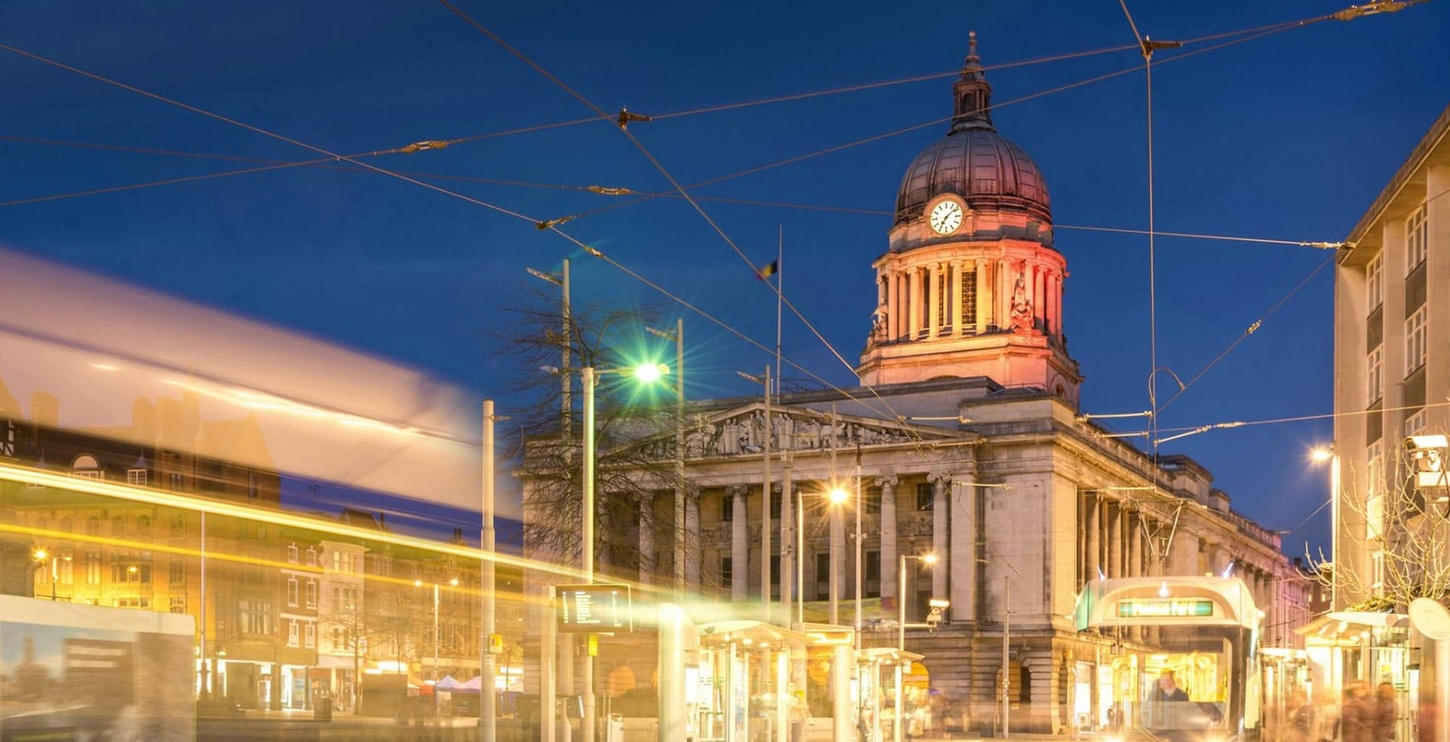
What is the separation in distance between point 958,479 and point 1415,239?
52522 mm

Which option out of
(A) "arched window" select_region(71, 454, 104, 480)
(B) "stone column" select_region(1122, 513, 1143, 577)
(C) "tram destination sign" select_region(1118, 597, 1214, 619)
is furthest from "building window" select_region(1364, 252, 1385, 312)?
(B) "stone column" select_region(1122, 513, 1143, 577)

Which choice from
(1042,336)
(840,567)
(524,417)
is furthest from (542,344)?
(1042,336)

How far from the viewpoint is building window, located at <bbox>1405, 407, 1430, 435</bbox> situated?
151 feet

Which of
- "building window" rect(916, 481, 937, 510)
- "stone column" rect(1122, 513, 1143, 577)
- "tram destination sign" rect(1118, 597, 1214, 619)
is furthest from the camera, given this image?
"stone column" rect(1122, 513, 1143, 577)

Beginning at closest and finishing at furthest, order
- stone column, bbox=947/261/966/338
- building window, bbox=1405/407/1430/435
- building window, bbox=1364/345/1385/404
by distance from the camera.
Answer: building window, bbox=1405/407/1430/435
building window, bbox=1364/345/1385/404
stone column, bbox=947/261/966/338

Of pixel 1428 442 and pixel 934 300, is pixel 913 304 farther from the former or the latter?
pixel 1428 442

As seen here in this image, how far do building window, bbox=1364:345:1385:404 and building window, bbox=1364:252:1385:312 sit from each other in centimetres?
143

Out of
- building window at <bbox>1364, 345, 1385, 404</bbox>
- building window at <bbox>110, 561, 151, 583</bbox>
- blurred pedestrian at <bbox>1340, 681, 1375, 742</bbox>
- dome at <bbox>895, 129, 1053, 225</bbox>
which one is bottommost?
blurred pedestrian at <bbox>1340, 681, 1375, 742</bbox>

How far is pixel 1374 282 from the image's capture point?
55.3 meters

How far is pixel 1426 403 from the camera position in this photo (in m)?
45.2

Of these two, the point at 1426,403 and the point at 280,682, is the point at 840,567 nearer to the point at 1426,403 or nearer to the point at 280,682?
the point at 1426,403

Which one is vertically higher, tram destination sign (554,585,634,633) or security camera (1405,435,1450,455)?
security camera (1405,435,1450,455)

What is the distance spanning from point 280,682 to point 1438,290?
31.3 m

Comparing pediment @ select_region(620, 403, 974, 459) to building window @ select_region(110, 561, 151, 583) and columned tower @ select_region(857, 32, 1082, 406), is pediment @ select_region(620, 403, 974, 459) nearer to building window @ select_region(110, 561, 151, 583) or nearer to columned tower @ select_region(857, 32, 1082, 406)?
columned tower @ select_region(857, 32, 1082, 406)
